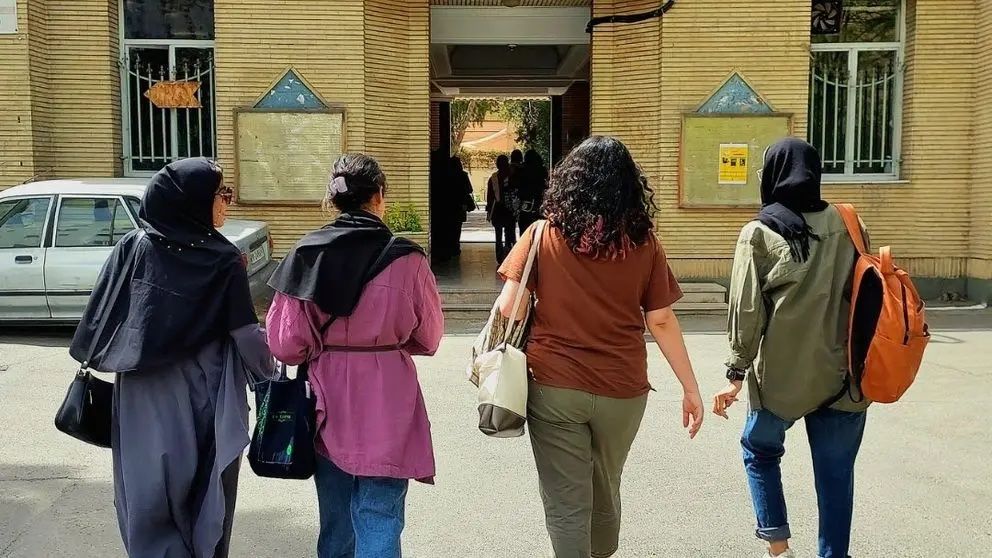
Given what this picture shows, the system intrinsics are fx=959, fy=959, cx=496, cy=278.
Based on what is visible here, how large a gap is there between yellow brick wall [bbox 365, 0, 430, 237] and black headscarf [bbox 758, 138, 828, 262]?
27.5 ft

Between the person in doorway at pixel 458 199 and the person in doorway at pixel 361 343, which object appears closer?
the person in doorway at pixel 361 343

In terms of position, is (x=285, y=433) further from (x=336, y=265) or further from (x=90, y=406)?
(x=90, y=406)

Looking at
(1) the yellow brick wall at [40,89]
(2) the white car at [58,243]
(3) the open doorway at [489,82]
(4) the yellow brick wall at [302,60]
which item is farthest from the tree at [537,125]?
(2) the white car at [58,243]

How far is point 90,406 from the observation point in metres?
3.35

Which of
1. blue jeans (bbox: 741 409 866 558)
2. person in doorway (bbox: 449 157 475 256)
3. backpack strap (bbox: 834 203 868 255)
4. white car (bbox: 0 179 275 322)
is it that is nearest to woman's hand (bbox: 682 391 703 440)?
blue jeans (bbox: 741 409 866 558)

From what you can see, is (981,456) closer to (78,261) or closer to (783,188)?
(783,188)

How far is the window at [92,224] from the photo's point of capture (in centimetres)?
947

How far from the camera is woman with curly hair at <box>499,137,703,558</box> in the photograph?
321cm

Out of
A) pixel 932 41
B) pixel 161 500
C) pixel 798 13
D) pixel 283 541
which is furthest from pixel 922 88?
pixel 161 500

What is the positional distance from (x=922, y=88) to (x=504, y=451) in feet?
27.9

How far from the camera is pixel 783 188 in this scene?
3.70 metres

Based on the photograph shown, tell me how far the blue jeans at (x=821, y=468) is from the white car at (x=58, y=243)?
264 inches

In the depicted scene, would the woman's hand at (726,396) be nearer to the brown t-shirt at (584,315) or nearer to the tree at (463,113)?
the brown t-shirt at (584,315)

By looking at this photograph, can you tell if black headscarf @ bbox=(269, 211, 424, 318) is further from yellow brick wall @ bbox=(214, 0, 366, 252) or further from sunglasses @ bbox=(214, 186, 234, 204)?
yellow brick wall @ bbox=(214, 0, 366, 252)
